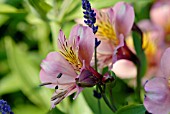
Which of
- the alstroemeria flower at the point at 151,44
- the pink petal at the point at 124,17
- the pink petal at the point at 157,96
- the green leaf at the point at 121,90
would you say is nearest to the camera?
the pink petal at the point at 157,96

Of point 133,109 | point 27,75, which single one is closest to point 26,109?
point 27,75

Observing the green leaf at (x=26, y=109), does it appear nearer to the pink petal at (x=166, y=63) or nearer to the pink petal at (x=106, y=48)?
the pink petal at (x=106, y=48)

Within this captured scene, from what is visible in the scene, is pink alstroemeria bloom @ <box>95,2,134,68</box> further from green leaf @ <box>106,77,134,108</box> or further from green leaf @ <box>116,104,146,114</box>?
green leaf @ <box>106,77,134,108</box>

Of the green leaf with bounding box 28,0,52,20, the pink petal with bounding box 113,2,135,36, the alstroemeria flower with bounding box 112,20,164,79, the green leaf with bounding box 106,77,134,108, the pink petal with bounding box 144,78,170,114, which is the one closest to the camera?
the pink petal with bounding box 144,78,170,114

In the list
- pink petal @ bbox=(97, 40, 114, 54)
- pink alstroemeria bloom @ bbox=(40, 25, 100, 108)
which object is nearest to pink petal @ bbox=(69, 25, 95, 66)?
pink alstroemeria bloom @ bbox=(40, 25, 100, 108)

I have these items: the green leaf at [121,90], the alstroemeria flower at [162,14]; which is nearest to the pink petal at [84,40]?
the green leaf at [121,90]

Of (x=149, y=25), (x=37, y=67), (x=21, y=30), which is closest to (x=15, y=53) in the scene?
(x=37, y=67)

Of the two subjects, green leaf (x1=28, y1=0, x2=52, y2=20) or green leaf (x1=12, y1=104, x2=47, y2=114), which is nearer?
green leaf (x1=28, y1=0, x2=52, y2=20)
